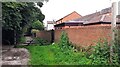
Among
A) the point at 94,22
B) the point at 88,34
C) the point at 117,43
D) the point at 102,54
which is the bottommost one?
the point at 102,54

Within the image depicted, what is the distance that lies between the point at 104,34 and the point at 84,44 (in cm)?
291

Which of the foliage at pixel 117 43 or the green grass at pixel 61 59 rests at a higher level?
the foliage at pixel 117 43

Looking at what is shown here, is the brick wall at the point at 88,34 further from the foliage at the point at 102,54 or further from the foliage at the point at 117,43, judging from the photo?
the foliage at the point at 117,43

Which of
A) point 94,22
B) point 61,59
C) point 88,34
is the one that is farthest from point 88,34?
point 94,22

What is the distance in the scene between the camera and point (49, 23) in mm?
66312

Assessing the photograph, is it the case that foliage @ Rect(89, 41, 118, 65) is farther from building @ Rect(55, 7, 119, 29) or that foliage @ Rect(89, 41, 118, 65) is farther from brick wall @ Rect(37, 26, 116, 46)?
building @ Rect(55, 7, 119, 29)

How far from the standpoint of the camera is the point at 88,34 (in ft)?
34.0

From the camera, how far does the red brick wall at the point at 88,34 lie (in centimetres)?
817

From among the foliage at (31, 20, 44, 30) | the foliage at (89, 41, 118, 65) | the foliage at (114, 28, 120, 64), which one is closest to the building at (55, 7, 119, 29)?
the foliage at (89, 41, 118, 65)

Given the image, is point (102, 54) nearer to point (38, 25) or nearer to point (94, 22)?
point (94, 22)

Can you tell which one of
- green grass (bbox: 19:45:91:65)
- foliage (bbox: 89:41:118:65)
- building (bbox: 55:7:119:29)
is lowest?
green grass (bbox: 19:45:91:65)

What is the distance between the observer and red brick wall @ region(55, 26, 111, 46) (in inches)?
322

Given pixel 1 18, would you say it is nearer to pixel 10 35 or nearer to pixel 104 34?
pixel 104 34

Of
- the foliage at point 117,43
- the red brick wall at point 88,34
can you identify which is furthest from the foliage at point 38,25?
the foliage at point 117,43
